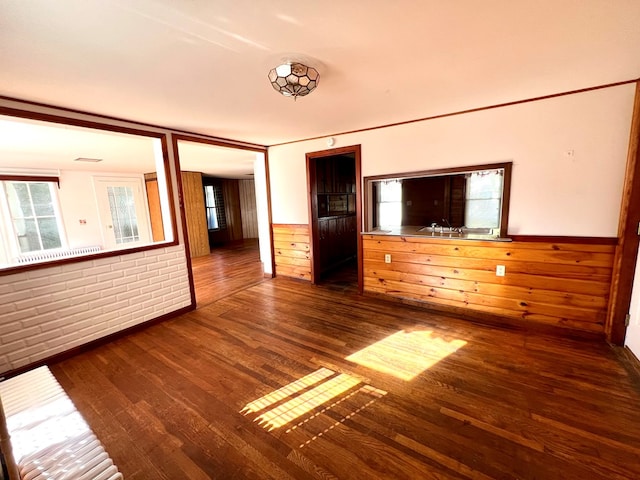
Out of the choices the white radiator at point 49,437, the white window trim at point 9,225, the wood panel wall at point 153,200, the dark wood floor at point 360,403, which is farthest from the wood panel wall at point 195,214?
the white radiator at point 49,437

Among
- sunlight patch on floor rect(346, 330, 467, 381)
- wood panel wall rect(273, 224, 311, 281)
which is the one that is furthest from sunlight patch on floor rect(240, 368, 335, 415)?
wood panel wall rect(273, 224, 311, 281)

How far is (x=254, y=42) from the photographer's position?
1452mm

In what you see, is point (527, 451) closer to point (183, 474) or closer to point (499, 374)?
point (499, 374)

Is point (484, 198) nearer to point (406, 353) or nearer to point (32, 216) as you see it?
point (406, 353)

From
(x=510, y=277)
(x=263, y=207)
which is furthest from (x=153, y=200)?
(x=510, y=277)

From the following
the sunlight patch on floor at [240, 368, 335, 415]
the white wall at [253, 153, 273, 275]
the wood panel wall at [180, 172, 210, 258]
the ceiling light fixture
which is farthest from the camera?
the wood panel wall at [180, 172, 210, 258]

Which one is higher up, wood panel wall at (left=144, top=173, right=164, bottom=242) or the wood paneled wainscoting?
wood panel wall at (left=144, top=173, right=164, bottom=242)

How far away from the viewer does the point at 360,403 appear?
1.79 metres

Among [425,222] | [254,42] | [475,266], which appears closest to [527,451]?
[475,266]

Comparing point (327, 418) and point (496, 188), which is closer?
point (327, 418)

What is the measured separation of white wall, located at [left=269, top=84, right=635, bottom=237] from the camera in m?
2.23

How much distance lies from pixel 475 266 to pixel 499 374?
1.17 meters

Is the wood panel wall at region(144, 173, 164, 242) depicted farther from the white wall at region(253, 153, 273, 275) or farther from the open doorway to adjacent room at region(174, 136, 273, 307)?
the white wall at region(253, 153, 273, 275)

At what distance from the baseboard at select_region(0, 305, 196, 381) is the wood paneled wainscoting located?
9.18 ft
